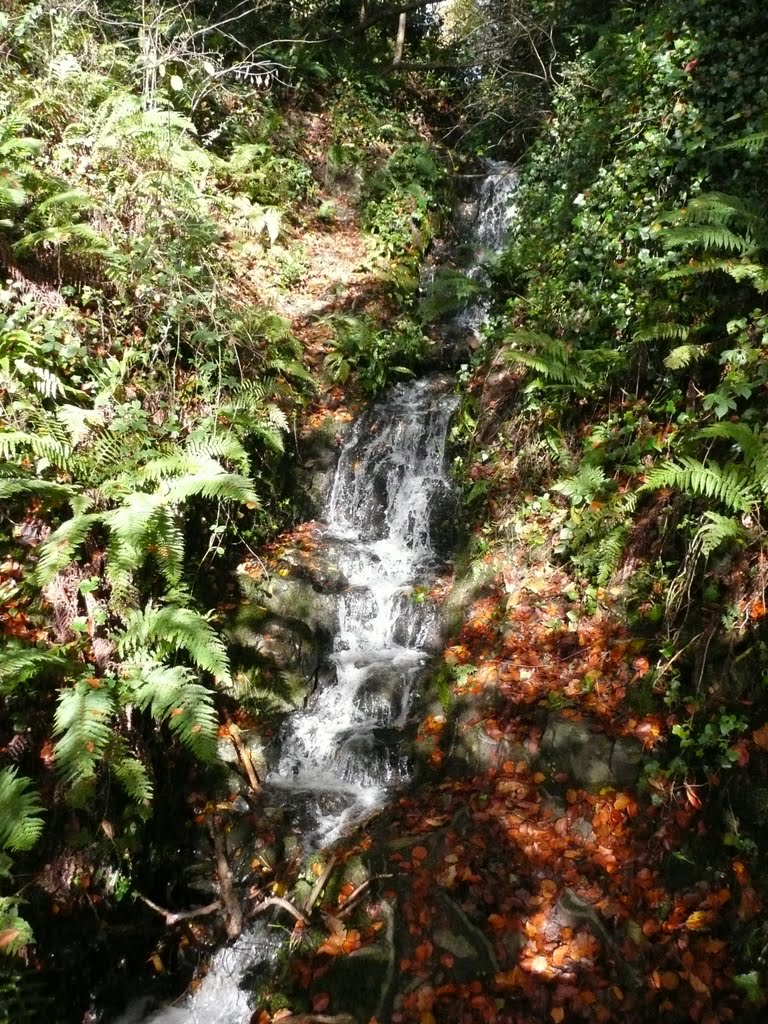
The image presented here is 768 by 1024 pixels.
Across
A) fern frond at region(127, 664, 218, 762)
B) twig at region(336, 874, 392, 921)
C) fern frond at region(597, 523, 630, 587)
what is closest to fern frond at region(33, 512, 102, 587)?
fern frond at region(127, 664, 218, 762)

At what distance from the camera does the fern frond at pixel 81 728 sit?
3646 millimetres

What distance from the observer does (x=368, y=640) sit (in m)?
6.76

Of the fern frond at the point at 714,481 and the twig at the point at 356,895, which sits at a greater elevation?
the fern frond at the point at 714,481

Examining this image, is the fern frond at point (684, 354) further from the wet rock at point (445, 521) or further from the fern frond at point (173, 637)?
the fern frond at point (173, 637)

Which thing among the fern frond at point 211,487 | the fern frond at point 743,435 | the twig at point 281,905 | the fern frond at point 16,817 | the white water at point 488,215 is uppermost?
the white water at point 488,215

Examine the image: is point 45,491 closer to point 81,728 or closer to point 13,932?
point 81,728

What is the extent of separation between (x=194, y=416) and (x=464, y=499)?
128 inches

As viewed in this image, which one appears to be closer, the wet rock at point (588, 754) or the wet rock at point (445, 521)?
the wet rock at point (588, 754)

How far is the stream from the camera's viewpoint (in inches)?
169

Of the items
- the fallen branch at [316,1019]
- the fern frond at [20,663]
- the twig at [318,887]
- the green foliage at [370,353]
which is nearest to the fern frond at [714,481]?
the twig at [318,887]

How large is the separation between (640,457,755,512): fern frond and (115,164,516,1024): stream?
3.22 meters

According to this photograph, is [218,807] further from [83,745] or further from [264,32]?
[264,32]

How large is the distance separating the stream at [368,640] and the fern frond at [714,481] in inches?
127

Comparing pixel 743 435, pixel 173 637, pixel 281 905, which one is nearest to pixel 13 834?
pixel 173 637
